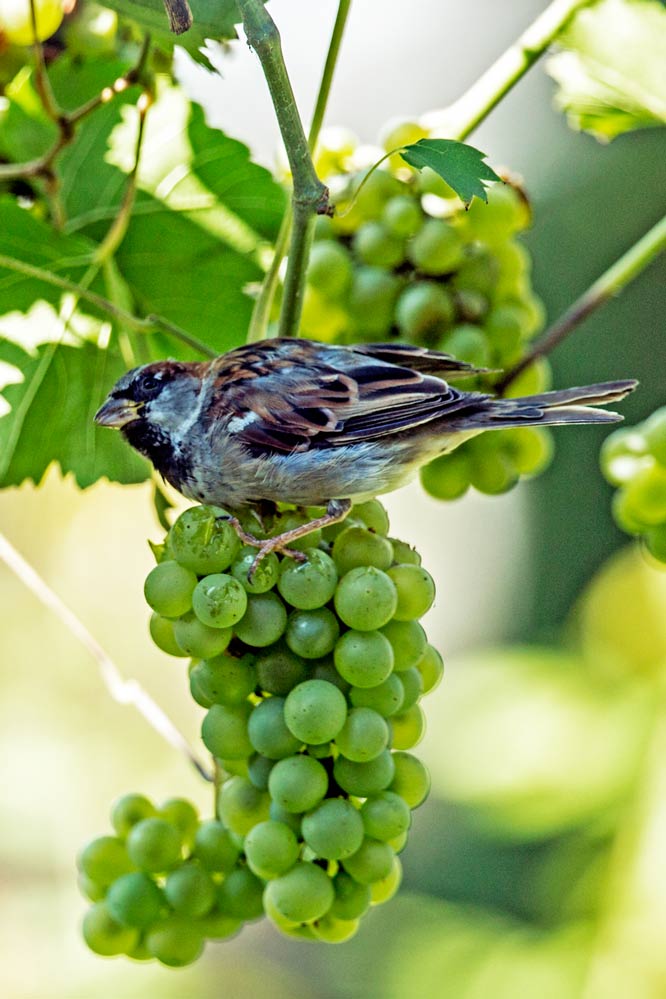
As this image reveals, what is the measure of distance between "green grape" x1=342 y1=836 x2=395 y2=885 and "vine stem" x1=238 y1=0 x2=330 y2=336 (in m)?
0.65

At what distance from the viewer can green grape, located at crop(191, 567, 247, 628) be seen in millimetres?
1182

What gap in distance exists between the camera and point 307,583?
123 centimetres

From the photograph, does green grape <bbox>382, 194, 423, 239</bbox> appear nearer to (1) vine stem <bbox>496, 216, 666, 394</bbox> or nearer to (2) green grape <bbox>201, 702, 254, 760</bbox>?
(1) vine stem <bbox>496, 216, 666, 394</bbox>

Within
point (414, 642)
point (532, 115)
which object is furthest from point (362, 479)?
point (532, 115)

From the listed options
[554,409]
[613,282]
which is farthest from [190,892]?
[613,282]

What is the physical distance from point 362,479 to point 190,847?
56 cm

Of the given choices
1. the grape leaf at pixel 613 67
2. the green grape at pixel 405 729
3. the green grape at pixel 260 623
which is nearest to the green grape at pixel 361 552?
the green grape at pixel 260 623

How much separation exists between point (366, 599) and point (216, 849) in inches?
17.6

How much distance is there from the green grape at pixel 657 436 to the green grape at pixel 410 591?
1.69ft

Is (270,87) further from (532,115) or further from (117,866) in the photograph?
(532,115)

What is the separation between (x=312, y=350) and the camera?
1.58 metres

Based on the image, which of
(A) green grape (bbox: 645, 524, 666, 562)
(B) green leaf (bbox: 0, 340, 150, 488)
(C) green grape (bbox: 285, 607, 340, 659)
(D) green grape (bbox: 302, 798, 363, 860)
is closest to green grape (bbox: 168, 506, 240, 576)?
(C) green grape (bbox: 285, 607, 340, 659)

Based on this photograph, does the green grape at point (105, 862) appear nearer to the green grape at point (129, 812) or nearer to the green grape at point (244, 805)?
the green grape at point (129, 812)

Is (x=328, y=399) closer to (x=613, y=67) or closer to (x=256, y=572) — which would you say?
(x=256, y=572)
